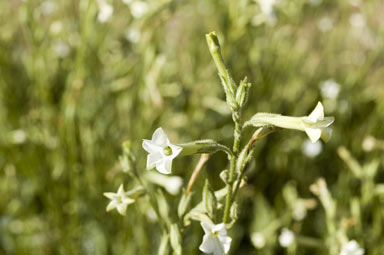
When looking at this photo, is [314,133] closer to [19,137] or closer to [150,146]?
[150,146]

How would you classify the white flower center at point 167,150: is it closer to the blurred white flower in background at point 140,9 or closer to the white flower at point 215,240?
the white flower at point 215,240

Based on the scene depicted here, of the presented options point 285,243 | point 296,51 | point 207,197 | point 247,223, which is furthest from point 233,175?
point 296,51

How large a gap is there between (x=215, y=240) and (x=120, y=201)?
0.27 m

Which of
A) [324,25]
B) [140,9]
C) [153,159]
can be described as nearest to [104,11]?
[140,9]

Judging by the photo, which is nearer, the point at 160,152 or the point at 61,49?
the point at 160,152

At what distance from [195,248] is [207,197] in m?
1.03

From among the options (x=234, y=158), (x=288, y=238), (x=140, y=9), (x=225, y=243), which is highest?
(x=140, y=9)

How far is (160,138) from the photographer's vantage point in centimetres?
79

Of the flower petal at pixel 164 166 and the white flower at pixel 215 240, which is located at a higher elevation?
the flower petal at pixel 164 166

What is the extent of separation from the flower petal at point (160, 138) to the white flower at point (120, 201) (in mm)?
202

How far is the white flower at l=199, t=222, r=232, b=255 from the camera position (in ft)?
2.51

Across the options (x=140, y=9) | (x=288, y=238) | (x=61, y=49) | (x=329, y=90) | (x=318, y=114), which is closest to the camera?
(x=318, y=114)

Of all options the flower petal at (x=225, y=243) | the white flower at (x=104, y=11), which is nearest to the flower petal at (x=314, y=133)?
the flower petal at (x=225, y=243)

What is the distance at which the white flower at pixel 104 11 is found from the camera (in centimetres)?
159
